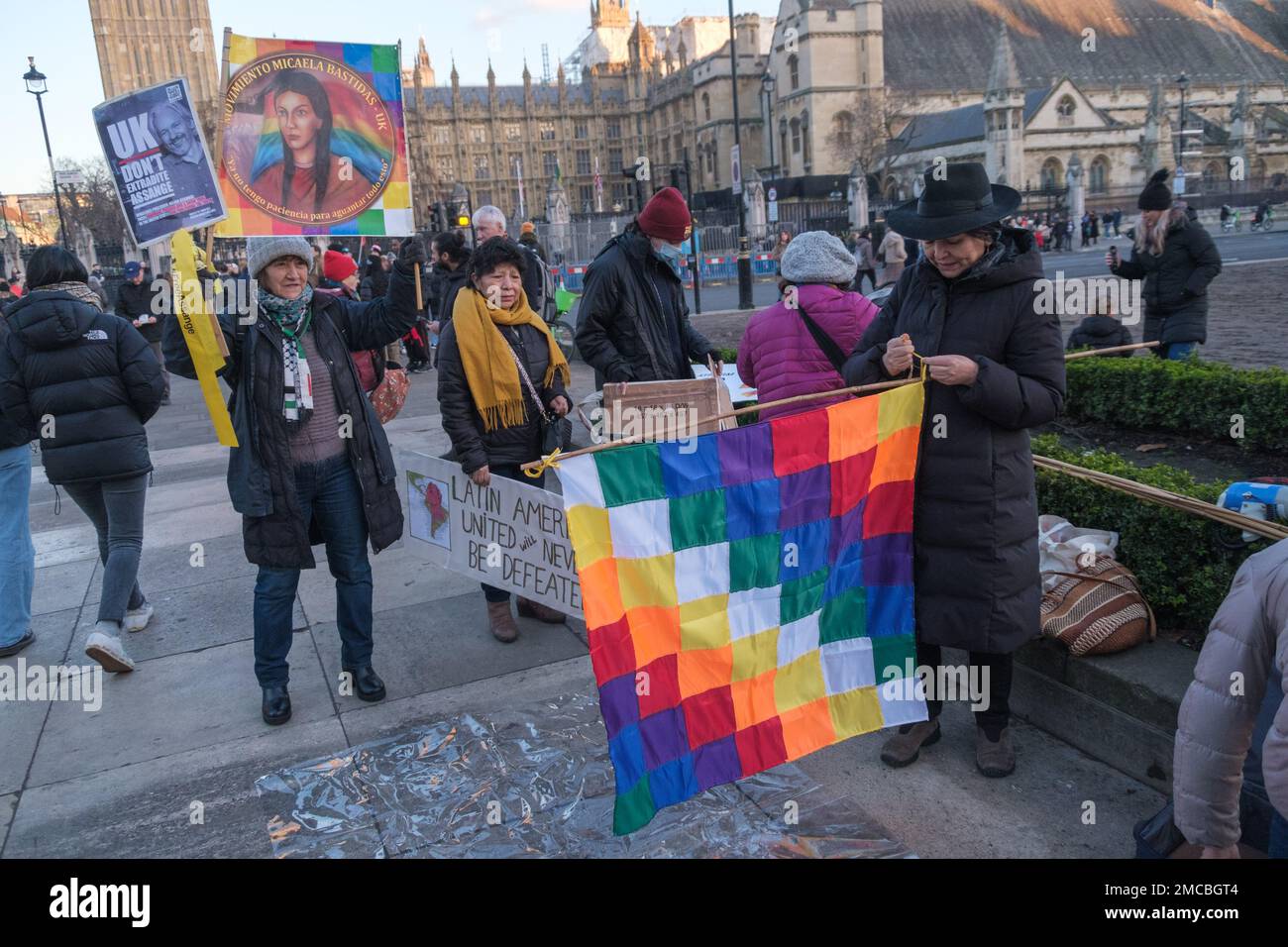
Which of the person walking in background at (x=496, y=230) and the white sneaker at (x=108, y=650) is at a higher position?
the person walking in background at (x=496, y=230)

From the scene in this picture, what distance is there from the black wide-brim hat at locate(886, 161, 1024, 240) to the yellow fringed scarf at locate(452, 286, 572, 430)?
6.43 ft

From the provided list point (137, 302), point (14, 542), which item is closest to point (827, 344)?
point (14, 542)

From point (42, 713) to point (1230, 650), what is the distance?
180 inches

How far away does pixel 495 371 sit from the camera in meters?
4.47

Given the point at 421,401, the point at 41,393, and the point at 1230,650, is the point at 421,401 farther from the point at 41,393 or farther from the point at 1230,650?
the point at 1230,650

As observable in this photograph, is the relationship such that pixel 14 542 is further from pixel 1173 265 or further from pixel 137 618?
pixel 1173 265

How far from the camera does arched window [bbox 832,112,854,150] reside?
246 ft

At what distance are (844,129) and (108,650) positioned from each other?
3092 inches

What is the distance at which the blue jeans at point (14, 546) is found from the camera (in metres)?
4.91

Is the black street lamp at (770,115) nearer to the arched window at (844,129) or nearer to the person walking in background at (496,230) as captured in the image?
the arched window at (844,129)

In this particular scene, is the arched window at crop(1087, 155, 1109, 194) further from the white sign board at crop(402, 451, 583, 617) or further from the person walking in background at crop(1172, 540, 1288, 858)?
the person walking in background at crop(1172, 540, 1288, 858)

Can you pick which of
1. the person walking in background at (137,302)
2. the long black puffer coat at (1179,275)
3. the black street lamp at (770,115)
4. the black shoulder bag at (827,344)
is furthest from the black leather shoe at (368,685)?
the black street lamp at (770,115)

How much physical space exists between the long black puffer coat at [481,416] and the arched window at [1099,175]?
7523cm
